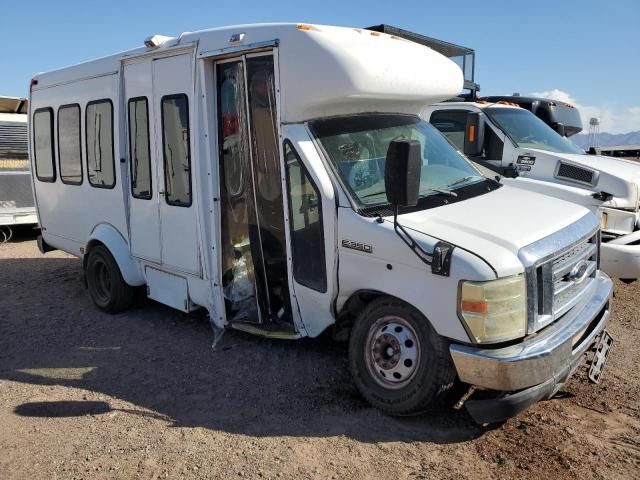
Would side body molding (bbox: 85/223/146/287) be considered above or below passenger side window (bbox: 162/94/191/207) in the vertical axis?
below

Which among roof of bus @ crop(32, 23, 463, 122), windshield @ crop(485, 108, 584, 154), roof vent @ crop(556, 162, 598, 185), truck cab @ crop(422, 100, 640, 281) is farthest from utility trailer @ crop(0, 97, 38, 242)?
roof vent @ crop(556, 162, 598, 185)

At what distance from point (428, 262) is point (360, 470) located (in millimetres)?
1303

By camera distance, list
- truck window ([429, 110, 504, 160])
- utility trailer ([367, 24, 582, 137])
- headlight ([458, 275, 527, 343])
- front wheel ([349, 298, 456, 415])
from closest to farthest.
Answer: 1. headlight ([458, 275, 527, 343])
2. front wheel ([349, 298, 456, 415])
3. truck window ([429, 110, 504, 160])
4. utility trailer ([367, 24, 582, 137])

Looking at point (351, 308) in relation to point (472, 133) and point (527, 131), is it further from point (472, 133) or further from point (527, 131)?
point (527, 131)

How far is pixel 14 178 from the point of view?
11.1 metres

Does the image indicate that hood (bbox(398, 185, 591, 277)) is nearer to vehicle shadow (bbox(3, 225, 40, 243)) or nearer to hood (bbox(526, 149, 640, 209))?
hood (bbox(526, 149, 640, 209))

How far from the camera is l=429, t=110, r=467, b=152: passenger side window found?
761cm

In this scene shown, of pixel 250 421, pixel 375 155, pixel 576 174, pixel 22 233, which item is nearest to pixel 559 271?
pixel 375 155

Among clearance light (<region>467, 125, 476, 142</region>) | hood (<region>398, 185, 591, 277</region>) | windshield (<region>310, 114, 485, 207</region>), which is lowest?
hood (<region>398, 185, 591, 277</region>)

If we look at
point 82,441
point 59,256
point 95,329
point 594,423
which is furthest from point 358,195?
point 59,256

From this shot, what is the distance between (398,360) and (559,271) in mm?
1208

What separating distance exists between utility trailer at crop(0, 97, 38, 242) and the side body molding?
Result: 5885mm

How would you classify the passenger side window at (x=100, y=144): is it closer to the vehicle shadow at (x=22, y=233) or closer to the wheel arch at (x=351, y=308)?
the wheel arch at (x=351, y=308)

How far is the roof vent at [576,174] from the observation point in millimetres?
6656
